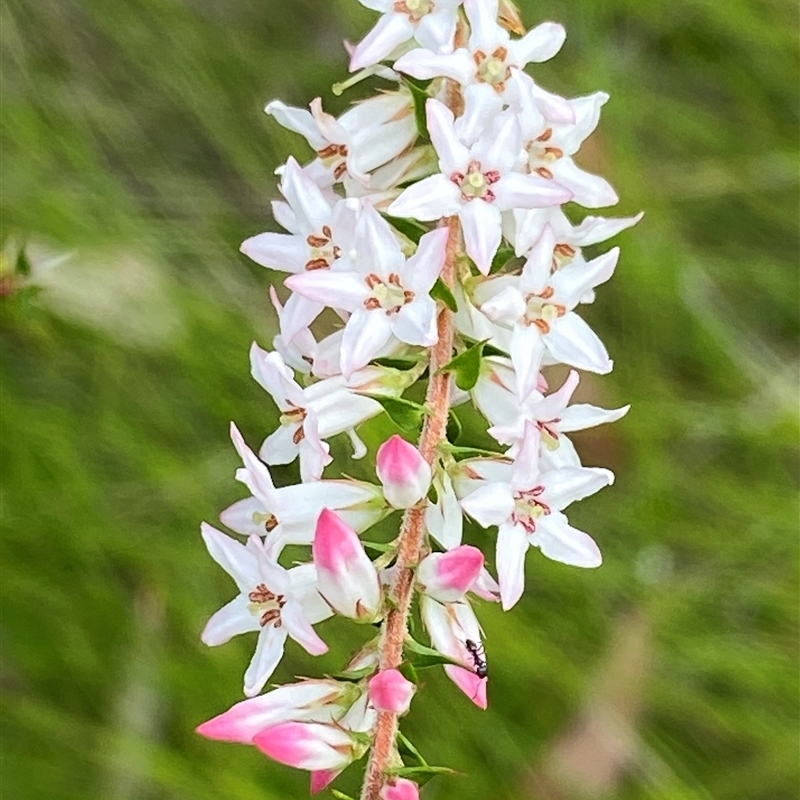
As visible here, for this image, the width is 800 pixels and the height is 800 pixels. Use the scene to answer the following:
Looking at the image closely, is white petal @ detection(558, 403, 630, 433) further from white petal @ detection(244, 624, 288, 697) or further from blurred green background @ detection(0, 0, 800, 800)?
blurred green background @ detection(0, 0, 800, 800)

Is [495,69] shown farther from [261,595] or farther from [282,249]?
[261,595]

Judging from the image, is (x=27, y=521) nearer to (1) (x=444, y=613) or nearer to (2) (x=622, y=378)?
(2) (x=622, y=378)

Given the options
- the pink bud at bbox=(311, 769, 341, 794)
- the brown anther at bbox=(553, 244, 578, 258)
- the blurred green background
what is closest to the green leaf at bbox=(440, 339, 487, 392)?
the brown anther at bbox=(553, 244, 578, 258)

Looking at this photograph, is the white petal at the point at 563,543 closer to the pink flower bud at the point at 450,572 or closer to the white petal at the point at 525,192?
the pink flower bud at the point at 450,572

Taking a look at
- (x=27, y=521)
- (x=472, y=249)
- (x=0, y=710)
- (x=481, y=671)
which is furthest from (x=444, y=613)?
(x=0, y=710)

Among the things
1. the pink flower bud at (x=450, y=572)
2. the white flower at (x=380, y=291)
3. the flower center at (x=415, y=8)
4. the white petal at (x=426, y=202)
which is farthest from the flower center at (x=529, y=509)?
the flower center at (x=415, y=8)
